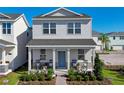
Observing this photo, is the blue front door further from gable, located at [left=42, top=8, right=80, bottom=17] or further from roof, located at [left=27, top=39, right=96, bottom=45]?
gable, located at [left=42, top=8, right=80, bottom=17]

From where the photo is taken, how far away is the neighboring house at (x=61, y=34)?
23.0 meters

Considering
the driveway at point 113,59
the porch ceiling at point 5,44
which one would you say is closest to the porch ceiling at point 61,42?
the porch ceiling at point 5,44

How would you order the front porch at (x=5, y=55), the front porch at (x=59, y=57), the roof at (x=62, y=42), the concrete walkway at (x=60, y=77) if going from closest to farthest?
1. the concrete walkway at (x=60, y=77)
2. the front porch at (x=5, y=55)
3. the roof at (x=62, y=42)
4. the front porch at (x=59, y=57)

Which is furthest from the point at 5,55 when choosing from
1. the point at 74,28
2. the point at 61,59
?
the point at 74,28

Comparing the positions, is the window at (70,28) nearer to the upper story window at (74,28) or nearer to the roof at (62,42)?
the upper story window at (74,28)

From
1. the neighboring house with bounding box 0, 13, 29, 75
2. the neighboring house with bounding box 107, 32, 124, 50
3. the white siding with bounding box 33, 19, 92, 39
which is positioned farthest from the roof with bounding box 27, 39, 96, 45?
the neighboring house with bounding box 107, 32, 124, 50

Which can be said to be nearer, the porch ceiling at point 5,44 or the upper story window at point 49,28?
the porch ceiling at point 5,44

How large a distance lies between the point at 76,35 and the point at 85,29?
1.08 m

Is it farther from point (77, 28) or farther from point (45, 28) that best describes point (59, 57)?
point (77, 28)

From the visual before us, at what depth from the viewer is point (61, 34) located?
23.6 meters

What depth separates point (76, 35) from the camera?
23.5m

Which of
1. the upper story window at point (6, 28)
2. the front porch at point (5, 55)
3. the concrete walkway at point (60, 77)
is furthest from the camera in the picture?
the upper story window at point (6, 28)

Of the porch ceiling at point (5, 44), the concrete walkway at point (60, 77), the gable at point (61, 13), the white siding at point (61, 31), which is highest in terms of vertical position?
the gable at point (61, 13)
